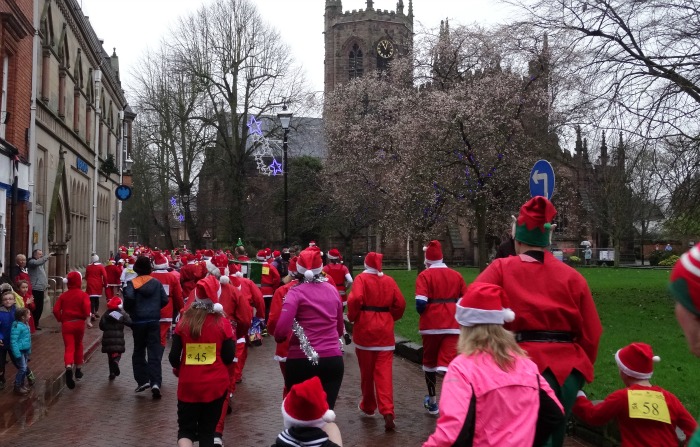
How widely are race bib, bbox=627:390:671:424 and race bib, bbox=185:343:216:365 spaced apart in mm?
A: 3394

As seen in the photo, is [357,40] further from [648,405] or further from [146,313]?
[648,405]

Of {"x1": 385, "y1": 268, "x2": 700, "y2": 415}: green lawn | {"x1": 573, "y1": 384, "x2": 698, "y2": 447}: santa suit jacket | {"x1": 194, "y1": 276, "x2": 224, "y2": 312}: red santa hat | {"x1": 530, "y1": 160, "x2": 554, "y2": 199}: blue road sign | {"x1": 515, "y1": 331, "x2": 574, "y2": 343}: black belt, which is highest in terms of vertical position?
{"x1": 530, "y1": 160, "x2": 554, "y2": 199}: blue road sign

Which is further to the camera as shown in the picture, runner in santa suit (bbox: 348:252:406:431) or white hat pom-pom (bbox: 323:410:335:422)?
runner in santa suit (bbox: 348:252:406:431)

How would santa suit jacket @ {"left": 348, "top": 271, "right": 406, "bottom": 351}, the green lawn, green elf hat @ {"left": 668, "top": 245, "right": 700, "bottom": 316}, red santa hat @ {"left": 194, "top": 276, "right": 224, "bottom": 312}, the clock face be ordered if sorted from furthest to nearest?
the clock face < the green lawn < santa suit jacket @ {"left": 348, "top": 271, "right": 406, "bottom": 351} < red santa hat @ {"left": 194, "top": 276, "right": 224, "bottom": 312} < green elf hat @ {"left": 668, "top": 245, "right": 700, "bottom": 316}

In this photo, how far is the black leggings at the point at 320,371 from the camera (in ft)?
21.8

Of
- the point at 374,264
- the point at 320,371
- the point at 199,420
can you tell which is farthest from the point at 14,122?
the point at 320,371

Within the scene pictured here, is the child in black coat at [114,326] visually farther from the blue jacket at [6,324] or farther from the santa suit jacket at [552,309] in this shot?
the santa suit jacket at [552,309]

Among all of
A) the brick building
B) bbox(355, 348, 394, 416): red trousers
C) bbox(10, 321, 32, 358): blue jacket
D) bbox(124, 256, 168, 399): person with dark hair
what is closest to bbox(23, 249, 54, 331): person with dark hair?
the brick building

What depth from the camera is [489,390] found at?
328 centimetres

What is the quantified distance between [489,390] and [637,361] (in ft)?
7.61

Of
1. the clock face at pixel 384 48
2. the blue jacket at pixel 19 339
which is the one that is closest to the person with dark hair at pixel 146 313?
the blue jacket at pixel 19 339

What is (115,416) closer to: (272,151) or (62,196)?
(62,196)

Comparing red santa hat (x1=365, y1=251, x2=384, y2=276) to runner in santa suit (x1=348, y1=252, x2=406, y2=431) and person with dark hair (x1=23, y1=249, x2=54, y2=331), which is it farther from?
person with dark hair (x1=23, y1=249, x2=54, y2=331)

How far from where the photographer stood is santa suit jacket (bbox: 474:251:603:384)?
456cm
